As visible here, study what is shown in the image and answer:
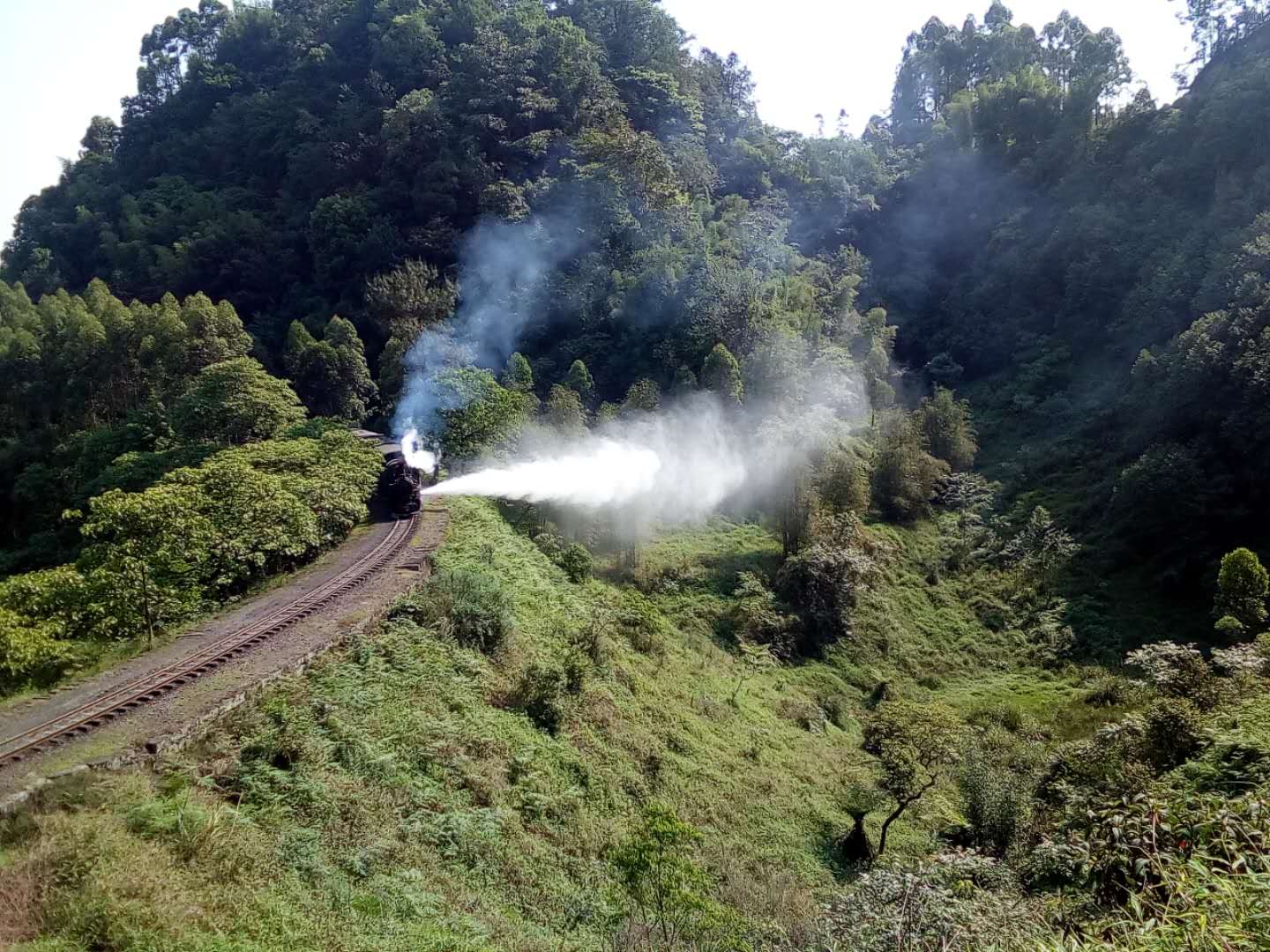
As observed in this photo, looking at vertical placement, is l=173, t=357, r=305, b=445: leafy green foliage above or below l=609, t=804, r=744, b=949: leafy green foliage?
above

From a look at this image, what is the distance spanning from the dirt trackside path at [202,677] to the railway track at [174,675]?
14cm

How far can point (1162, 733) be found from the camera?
13.5 m

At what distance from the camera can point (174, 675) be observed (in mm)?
12062

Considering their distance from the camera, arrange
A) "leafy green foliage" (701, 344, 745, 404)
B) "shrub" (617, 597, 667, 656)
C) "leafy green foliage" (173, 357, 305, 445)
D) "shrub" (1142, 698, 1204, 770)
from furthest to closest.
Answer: "leafy green foliage" (701, 344, 745, 404) < "leafy green foliage" (173, 357, 305, 445) < "shrub" (617, 597, 667, 656) < "shrub" (1142, 698, 1204, 770)

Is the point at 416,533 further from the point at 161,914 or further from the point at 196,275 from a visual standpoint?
the point at 196,275

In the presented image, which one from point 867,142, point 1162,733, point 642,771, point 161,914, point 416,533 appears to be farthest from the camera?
point 867,142

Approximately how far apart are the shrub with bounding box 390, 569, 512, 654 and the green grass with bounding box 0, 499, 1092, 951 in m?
0.46

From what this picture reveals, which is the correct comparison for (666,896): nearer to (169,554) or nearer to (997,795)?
(997,795)

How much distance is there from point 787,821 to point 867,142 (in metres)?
75.5

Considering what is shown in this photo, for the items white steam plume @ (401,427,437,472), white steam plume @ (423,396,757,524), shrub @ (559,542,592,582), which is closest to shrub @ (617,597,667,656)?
shrub @ (559,542,592,582)

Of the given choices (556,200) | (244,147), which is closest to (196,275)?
(244,147)

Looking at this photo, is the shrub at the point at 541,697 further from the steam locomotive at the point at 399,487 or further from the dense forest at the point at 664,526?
the steam locomotive at the point at 399,487

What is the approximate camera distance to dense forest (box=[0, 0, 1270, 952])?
9.54 meters

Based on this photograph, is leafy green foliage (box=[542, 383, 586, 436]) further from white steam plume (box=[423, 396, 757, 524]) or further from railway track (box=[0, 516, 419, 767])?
railway track (box=[0, 516, 419, 767])
